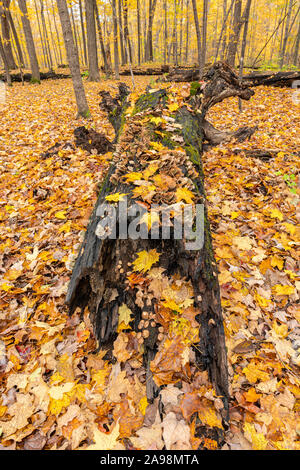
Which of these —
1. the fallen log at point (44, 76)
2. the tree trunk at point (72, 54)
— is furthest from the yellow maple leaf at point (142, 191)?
the fallen log at point (44, 76)

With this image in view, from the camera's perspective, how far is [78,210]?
4023mm

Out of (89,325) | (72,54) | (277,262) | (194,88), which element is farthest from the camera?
(72,54)

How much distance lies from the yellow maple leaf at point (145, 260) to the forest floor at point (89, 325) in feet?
2.87

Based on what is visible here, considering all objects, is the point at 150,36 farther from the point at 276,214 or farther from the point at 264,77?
the point at 276,214

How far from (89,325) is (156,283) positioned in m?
0.90

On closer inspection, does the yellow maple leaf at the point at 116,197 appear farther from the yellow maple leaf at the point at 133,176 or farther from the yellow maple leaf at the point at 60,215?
the yellow maple leaf at the point at 60,215

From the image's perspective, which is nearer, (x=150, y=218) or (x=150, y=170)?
(x=150, y=218)

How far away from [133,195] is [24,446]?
2161mm

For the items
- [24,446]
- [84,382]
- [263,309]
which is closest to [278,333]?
[263,309]

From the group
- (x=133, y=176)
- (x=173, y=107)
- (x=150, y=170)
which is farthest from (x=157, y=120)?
(x=133, y=176)

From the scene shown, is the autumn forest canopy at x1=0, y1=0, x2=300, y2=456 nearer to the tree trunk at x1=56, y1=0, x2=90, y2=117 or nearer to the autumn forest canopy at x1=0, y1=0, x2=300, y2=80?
the tree trunk at x1=56, y1=0, x2=90, y2=117

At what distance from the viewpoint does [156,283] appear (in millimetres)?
2117

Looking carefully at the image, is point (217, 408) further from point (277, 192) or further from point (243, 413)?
point (277, 192)

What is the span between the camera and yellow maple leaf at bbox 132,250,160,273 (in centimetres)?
218
